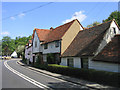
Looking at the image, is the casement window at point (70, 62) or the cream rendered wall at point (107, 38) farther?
the casement window at point (70, 62)

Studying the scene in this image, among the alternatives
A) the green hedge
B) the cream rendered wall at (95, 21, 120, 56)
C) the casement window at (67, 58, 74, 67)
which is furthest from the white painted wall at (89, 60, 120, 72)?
the casement window at (67, 58, 74, 67)

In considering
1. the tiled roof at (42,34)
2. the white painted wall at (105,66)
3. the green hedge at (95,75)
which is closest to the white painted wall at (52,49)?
Result: the tiled roof at (42,34)

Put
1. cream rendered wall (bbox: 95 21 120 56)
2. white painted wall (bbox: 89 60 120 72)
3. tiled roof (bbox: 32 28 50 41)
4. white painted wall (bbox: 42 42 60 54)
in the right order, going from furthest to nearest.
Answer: tiled roof (bbox: 32 28 50 41) → white painted wall (bbox: 42 42 60 54) → cream rendered wall (bbox: 95 21 120 56) → white painted wall (bbox: 89 60 120 72)

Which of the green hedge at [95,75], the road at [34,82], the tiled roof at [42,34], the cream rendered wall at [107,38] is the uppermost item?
the tiled roof at [42,34]

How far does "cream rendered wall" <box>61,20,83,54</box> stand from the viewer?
20688mm

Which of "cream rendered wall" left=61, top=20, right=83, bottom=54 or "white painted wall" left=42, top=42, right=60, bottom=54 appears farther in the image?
"white painted wall" left=42, top=42, right=60, bottom=54

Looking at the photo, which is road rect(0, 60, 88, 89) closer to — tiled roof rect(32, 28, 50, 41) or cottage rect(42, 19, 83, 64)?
cottage rect(42, 19, 83, 64)

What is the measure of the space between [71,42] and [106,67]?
1016 cm

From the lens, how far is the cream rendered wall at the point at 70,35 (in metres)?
20.7

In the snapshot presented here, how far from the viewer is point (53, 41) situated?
73.1ft

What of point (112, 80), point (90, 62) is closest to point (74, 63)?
point (90, 62)

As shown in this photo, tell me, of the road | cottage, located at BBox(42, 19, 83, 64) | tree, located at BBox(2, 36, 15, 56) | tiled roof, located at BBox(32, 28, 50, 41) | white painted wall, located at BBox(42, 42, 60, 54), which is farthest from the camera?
tree, located at BBox(2, 36, 15, 56)

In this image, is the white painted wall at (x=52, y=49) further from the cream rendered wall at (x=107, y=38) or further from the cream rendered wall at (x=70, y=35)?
the cream rendered wall at (x=107, y=38)

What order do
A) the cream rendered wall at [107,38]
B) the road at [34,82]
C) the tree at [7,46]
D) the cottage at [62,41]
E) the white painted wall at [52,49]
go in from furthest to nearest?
the tree at [7,46], the white painted wall at [52,49], the cottage at [62,41], the cream rendered wall at [107,38], the road at [34,82]
